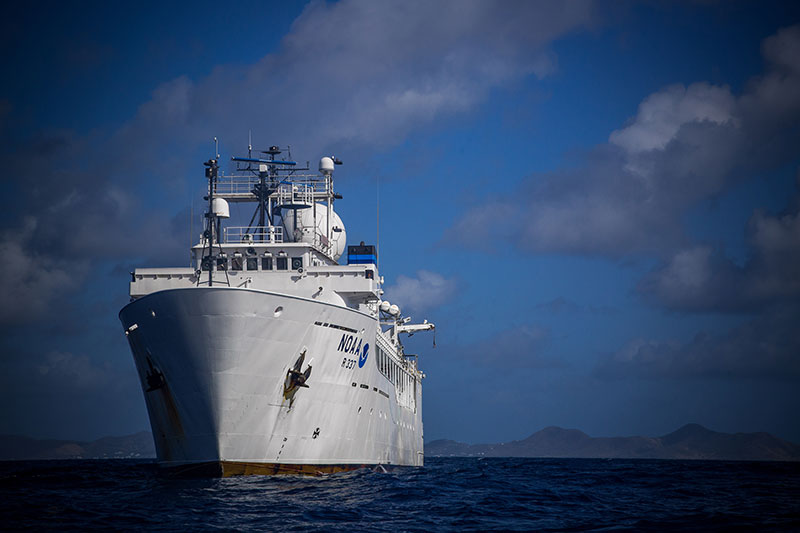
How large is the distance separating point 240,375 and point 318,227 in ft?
52.4

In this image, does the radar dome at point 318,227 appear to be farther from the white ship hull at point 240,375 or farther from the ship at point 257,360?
the white ship hull at point 240,375

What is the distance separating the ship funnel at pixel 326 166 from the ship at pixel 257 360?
6483 mm

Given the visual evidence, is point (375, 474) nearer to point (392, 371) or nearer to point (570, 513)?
point (392, 371)

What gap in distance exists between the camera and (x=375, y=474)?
3016 cm

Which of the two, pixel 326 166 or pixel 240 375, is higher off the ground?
pixel 326 166

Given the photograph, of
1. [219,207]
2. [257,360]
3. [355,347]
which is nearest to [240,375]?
[257,360]

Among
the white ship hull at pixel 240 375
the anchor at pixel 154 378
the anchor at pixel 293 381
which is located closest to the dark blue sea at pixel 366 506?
the white ship hull at pixel 240 375

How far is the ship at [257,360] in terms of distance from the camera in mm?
23375

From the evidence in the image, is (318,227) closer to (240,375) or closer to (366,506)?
(240,375)

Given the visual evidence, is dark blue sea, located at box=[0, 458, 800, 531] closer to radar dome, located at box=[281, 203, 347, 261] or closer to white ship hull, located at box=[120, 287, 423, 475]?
white ship hull, located at box=[120, 287, 423, 475]

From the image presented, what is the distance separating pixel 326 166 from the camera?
3816cm

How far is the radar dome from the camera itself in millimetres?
36125

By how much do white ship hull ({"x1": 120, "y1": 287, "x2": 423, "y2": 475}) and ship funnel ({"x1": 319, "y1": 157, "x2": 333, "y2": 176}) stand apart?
1277cm

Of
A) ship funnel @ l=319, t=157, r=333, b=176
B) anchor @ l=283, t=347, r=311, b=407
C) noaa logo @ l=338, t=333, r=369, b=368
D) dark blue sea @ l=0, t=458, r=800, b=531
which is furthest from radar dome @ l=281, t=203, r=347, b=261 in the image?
dark blue sea @ l=0, t=458, r=800, b=531
